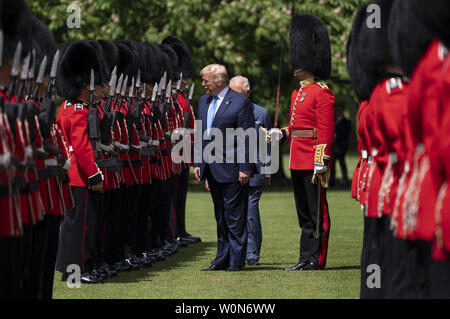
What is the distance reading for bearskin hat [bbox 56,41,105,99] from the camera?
366 inches

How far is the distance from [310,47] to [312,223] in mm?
1899

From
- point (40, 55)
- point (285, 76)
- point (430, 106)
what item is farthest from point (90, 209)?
point (285, 76)

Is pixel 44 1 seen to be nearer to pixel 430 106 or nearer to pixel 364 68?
pixel 364 68

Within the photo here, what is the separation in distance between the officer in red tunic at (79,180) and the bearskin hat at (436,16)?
14.1 feet

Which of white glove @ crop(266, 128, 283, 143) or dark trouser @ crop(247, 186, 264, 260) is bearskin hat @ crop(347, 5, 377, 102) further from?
dark trouser @ crop(247, 186, 264, 260)

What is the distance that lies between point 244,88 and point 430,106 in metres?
6.32

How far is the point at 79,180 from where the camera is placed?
8.88 meters

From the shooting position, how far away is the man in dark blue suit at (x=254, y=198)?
10.8 m

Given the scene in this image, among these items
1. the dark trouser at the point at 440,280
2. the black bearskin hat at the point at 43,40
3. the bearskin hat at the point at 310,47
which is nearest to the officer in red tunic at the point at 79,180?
the black bearskin hat at the point at 43,40

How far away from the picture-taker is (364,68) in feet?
23.3

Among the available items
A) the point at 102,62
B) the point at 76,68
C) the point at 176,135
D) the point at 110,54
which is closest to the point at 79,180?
the point at 76,68

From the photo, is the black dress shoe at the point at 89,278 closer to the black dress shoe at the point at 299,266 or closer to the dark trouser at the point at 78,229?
the dark trouser at the point at 78,229

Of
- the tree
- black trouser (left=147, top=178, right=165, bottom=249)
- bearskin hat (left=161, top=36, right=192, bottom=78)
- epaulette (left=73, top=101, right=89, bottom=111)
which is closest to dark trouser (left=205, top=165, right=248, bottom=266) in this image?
black trouser (left=147, top=178, right=165, bottom=249)

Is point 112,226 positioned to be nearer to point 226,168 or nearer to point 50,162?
point 226,168
